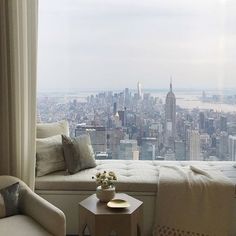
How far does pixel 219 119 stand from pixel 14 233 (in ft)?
8.04

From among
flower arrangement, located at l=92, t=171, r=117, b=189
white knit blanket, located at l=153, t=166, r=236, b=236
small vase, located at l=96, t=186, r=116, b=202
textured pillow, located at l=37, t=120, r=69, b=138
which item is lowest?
white knit blanket, located at l=153, t=166, r=236, b=236

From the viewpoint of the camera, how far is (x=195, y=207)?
3.13m

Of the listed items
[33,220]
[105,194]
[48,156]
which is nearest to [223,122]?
[105,194]

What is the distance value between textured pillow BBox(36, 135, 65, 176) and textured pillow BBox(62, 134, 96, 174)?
83mm

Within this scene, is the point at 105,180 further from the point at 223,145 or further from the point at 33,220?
the point at 223,145

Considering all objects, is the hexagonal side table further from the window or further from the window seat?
the window

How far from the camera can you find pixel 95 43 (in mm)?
3992

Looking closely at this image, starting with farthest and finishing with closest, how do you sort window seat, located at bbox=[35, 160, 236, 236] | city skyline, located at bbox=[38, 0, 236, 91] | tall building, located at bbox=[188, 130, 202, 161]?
tall building, located at bbox=[188, 130, 202, 161]
city skyline, located at bbox=[38, 0, 236, 91]
window seat, located at bbox=[35, 160, 236, 236]

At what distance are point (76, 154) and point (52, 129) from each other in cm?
43

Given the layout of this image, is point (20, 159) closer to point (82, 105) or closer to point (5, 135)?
point (5, 135)

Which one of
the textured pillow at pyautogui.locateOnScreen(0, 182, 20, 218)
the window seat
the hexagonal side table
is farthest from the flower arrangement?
the textured pillow at pyautogui.locateOnScreen(0, 182, 20, 218)

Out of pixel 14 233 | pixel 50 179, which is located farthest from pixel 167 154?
pixel 14 233

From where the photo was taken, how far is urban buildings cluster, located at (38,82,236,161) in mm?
4020

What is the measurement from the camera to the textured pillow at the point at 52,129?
12.2 feet
